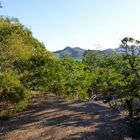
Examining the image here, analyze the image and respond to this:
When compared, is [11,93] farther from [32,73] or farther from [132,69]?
[132,69]

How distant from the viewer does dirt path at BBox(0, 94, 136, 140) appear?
41.0ft

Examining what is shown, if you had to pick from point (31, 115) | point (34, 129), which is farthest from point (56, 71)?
point (34, 129)

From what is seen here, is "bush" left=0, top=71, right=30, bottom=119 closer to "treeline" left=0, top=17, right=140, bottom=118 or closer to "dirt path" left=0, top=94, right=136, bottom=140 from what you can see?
"treeline" left=0, top=17, right=140, bottom=118

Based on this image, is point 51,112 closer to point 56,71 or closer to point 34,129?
point 34,129

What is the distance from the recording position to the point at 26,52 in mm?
16156

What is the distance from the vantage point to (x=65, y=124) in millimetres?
13555

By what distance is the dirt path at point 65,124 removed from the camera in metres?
12.5

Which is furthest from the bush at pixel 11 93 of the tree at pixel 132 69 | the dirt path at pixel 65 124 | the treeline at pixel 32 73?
the tree at pixel 132 69

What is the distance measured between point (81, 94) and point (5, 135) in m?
9.50

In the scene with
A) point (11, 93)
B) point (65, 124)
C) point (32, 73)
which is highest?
point (32, 73)

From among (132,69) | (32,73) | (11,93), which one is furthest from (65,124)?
(132,69)

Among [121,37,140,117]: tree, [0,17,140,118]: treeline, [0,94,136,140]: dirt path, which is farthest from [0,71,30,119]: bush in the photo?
[121,37,140,117]: tree

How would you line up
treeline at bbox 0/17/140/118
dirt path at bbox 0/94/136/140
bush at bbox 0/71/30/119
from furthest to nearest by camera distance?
treeline at bbox 0/17/140/118 → bush at bbox 0/71/30/119 → dirt path at bbox 0/94/136/140

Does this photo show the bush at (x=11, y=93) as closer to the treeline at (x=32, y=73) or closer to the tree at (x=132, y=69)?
the treeline at (x=32, y=73)
